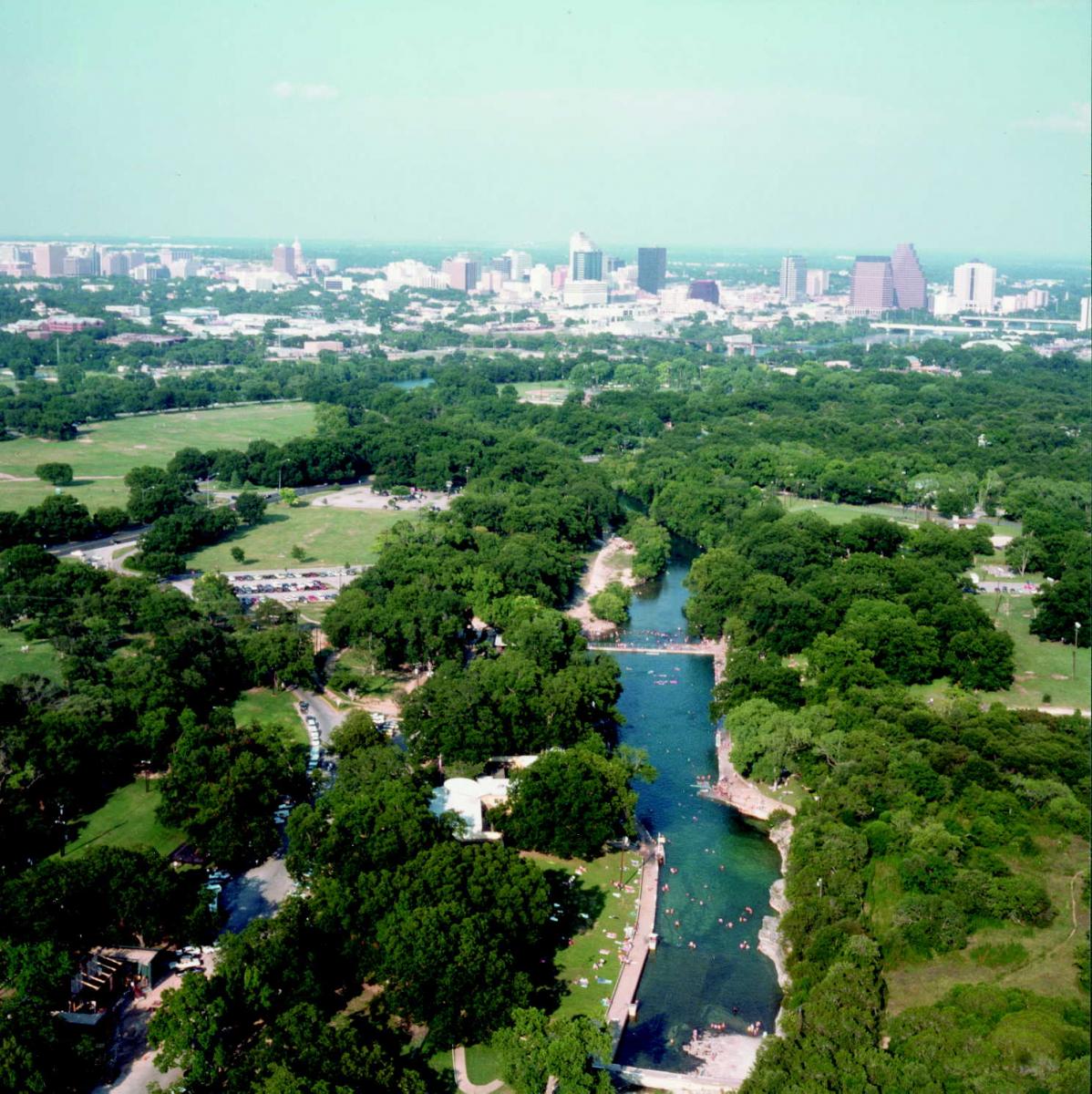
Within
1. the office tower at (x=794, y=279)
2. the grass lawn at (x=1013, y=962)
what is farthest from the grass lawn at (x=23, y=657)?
the office tower at (x=794, y=279)

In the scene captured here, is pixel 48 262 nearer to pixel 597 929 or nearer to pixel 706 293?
pixel 706 293

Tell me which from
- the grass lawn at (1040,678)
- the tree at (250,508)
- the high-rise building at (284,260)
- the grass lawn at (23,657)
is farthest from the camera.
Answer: the high-rise building at (284,260)

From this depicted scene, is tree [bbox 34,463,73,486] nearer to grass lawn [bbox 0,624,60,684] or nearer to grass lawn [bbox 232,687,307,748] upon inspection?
grass lawn [bbox 0,624,60,684]

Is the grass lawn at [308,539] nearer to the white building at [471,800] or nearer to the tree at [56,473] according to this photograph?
the tree at [56,473]

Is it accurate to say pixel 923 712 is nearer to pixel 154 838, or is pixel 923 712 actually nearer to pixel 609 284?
pixel 154 838

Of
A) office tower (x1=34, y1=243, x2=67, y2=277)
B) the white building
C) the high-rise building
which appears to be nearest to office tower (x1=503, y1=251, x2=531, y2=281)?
the high-rise building

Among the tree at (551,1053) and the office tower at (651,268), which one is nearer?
the tree at (551,1053)

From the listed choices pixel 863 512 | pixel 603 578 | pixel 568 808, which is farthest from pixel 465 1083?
pixel 863 512
